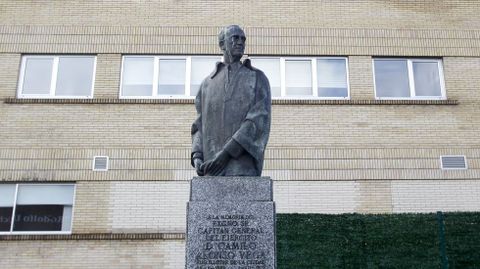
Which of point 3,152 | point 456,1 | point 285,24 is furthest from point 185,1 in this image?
point 456,1

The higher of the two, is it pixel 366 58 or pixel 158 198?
pixel 366 58

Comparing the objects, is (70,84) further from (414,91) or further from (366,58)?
(414,91)

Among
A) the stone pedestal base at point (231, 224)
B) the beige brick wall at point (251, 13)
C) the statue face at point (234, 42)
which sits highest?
the beige brick wall at point (251, 13)

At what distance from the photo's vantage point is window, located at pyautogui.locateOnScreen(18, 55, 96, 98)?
52.9 ft

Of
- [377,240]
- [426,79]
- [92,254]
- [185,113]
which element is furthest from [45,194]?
[426,79]

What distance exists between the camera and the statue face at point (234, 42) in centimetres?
664

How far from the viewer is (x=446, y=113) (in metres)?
16.0

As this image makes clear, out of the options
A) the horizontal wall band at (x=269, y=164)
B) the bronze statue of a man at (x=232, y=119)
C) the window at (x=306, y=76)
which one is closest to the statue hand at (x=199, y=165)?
the bronze statue of a man at (x=232, y=119)

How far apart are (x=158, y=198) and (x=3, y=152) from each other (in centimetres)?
→ 440

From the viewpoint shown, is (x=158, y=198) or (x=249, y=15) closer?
(x=158, y=198)

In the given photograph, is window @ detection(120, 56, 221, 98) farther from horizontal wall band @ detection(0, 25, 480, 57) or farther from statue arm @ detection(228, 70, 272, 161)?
statue arm @ detection(228, 70, 272, 161)

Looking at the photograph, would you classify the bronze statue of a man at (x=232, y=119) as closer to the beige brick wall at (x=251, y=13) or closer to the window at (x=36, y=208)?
the window at (x=36, y=208)

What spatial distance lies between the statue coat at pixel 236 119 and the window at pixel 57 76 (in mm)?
10042

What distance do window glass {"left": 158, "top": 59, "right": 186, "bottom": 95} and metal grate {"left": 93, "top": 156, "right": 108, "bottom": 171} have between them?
8.37 feet
